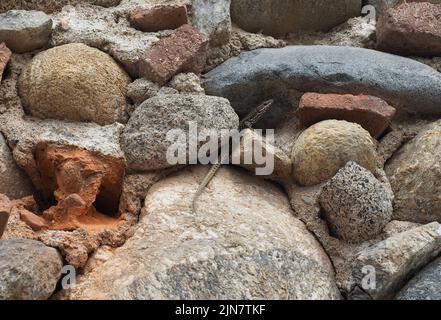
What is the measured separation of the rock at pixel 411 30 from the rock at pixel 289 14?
0.15 meters

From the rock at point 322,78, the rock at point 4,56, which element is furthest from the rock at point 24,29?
the rock at point 322,78

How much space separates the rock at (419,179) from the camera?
1.71m

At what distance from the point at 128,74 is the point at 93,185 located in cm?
39

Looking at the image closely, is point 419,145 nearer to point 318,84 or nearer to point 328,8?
point 318,84

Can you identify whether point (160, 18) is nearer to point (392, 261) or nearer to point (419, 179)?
point (419, 179)

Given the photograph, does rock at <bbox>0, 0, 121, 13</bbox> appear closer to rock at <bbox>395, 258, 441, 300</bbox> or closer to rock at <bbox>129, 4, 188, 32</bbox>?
rock at <bbox>129, 4, 188, 32</bbox>

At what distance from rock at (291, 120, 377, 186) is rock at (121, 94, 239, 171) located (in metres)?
0.21

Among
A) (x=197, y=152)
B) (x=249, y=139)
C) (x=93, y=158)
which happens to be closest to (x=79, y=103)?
(x=93, y=158)

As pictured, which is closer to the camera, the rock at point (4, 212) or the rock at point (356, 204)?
the rock at point (4, 212)

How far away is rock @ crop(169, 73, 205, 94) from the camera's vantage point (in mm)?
1885

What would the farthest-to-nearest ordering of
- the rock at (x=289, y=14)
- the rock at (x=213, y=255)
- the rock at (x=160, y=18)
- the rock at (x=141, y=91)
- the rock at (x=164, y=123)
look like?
1. the rock at (x=289, y=14)
2. the rock at (x=160, y=18)
3. the rock at (x=141, y=91)
4. the rock at (x=164, y=123)
5. the rock at (x=213, y=255)

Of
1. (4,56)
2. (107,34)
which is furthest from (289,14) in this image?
(4,56)

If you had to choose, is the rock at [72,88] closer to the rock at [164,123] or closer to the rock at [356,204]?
the rock at [164,123]

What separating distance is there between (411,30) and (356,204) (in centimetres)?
69
